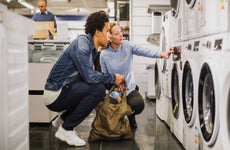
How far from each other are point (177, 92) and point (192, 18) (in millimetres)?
830

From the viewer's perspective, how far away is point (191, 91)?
2.56 metres

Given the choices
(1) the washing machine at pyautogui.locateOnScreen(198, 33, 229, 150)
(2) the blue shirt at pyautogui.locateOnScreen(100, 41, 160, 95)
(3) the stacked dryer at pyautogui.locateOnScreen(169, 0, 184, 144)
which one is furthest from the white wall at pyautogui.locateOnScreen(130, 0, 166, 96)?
(1) the washing machine at pyautogui.locateOnScreen(198, 33, 229, 150)

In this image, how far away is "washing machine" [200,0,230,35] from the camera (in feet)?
5.68

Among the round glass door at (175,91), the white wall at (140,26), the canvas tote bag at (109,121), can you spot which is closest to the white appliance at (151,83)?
the white wall at (140,26)

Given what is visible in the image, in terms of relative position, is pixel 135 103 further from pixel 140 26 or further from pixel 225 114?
pixel 140 26

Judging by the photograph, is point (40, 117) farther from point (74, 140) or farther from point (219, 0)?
point (219, 0)

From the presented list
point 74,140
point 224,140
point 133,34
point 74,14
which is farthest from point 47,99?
point 74,14

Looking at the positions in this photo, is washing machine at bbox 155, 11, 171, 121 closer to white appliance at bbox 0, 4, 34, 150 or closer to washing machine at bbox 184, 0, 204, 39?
washing machine at bbox 184, 0, 204, 39

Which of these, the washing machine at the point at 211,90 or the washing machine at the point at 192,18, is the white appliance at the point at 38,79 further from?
the washing machine at the point at 211,90

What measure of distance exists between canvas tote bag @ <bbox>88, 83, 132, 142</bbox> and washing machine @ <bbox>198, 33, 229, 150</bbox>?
96 centimetres

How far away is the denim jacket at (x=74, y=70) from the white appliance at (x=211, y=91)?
955 mm

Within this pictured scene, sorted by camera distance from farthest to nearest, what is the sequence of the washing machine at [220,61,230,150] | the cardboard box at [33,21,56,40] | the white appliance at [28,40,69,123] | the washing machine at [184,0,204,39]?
the cardboard box at [33,21,56,40], the white appliance at [28,40,69,123], the washing machine at [184,0,204,39], the washing machine at [220,61,230,150]

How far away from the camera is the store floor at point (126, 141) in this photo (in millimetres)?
2820

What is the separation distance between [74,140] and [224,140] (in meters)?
1.49
